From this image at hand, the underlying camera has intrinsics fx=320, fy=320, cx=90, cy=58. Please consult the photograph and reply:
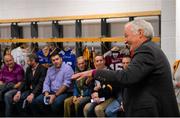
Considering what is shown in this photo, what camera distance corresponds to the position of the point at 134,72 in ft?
6.75

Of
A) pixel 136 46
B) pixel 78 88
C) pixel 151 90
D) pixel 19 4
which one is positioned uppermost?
pixel 19 4

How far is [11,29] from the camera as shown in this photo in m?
6.71

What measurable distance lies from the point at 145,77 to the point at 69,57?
3636mm

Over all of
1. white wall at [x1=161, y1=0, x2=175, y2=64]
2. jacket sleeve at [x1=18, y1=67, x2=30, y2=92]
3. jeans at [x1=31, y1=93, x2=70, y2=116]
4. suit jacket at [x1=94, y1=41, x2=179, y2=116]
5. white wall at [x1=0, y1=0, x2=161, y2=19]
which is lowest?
jeans at [x1=31, y1=93, x2=70, y2=116]

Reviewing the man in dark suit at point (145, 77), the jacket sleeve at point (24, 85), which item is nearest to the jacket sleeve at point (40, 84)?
the jacket sleeve at point (24, 85)

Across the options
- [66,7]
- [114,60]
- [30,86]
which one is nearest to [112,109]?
[114,60]

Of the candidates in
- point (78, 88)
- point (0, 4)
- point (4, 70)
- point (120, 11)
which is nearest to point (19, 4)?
point (0, 4)

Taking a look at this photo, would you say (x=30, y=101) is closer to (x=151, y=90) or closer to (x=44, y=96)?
(x=44, y=96)

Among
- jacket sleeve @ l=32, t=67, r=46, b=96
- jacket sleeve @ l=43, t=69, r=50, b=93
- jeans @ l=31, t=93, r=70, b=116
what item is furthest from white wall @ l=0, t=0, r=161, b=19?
jeans @ l=31, t=93, r=70, b=116

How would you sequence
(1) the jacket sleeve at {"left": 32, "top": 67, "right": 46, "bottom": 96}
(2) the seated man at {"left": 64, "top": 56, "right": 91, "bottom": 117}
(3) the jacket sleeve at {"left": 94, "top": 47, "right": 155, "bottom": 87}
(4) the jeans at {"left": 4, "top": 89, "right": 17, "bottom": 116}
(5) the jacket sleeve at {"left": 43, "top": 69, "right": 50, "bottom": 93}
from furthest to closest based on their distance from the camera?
(4) the jeans at {"left": 4, "top": 89, "right": 17, "bottom": 116} → (1) the jacket sleeve at {"left": 32, "top": 67, "right": 46, "bottom": 96} → (5) the jacket sleeve at {"left": 43, "top": 69, "right": 50, "bottom": 93} → (2) the seated man at {"left": 64, "top": 56, "right": 91, "bottom": 117} → (3) the jacket sleeve at {"left": 94, "top": 47, "right": 155, "bottom": 87}

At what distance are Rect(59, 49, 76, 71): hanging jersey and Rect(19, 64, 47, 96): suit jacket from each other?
0.48m

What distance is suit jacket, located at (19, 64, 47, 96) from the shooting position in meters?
5.24

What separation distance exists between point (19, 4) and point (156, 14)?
123 inches

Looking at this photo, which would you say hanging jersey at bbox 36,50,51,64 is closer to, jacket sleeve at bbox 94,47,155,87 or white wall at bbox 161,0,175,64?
white wall at bbox 161,0,175,64
